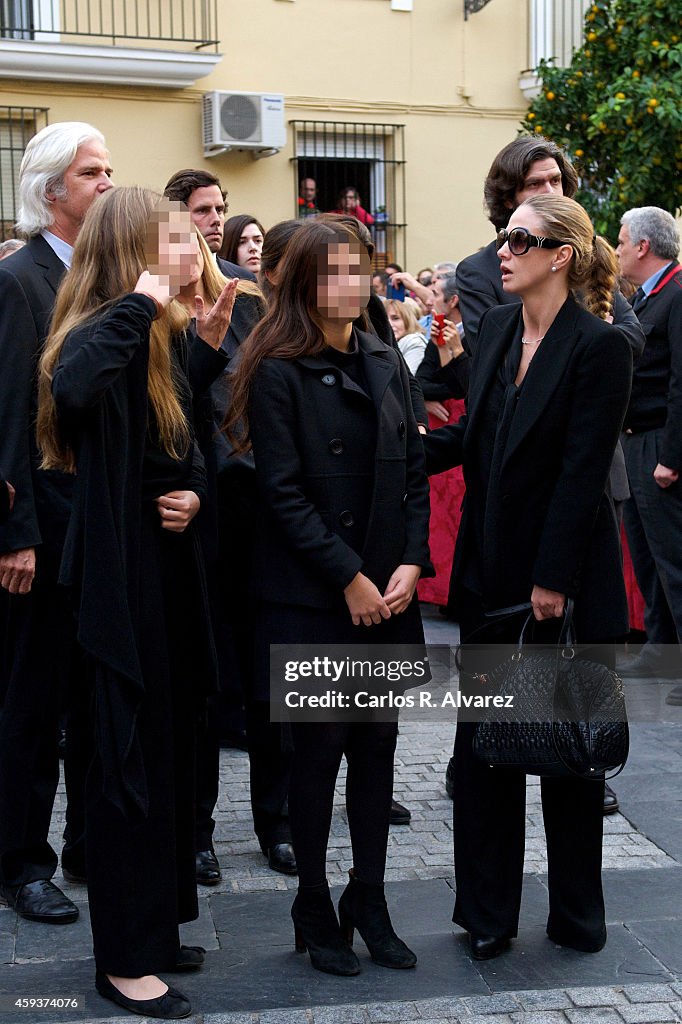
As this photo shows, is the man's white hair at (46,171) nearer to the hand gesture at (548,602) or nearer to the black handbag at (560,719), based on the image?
the hand gesture at (548,602)

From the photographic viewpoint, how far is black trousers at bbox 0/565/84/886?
4129mm

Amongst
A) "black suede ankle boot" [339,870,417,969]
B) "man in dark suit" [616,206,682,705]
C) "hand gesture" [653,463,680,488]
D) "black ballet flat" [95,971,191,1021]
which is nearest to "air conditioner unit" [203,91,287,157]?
"man in dark suit" [616,206,682,705]

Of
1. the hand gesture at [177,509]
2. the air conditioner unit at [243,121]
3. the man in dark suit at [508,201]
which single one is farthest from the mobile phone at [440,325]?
the air conditioner unit at [243,121]

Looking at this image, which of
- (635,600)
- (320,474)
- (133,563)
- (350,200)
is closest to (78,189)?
(320,474)

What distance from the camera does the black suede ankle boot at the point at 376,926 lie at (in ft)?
12.1

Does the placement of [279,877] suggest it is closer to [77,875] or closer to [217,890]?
[217,890]

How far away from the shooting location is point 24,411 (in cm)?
397

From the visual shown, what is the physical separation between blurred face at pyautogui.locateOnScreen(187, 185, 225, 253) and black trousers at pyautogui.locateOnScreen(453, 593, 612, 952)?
242 centimetres

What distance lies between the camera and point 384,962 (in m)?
3.68

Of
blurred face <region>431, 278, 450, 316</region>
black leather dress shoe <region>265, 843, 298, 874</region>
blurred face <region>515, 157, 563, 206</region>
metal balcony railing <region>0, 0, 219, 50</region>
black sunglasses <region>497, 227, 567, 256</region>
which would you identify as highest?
metal balcony railing <region>0, 0, 219, 50</region>

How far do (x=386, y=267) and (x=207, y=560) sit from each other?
1102 cm

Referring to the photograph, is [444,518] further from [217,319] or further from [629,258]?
[217,319]

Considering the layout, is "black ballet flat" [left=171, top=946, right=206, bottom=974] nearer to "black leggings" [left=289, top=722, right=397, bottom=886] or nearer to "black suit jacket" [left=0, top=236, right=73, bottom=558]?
"black leggings" [left=289, top=722, right=397, bottom=886]

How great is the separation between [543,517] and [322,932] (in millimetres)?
1269
